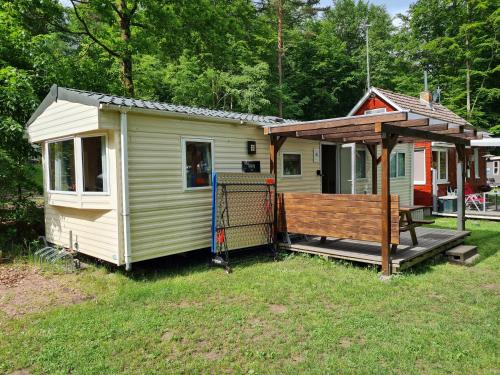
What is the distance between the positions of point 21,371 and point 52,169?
4.93 meters

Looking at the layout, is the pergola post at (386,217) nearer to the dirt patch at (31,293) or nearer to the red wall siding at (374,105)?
the dirt patch at (31,293)

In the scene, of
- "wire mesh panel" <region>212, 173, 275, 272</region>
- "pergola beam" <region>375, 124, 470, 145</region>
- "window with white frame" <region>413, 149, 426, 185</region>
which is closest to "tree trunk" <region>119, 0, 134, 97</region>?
"wire mesh panel" <region>212, 173, 275, 272</region>

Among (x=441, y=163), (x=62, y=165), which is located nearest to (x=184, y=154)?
(x=62, y=165)

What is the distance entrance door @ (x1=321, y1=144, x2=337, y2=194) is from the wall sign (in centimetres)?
330

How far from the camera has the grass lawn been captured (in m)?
3.27

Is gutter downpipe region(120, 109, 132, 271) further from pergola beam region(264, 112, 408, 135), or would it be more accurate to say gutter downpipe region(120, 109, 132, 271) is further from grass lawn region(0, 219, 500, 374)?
pergola beam region(264, 112, 408, 135)

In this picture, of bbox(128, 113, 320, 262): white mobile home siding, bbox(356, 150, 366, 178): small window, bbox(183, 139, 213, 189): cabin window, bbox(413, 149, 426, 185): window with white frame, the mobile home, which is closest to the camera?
the mobile home

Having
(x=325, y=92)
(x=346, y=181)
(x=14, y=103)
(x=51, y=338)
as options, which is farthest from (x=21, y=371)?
(x=325, y=92)

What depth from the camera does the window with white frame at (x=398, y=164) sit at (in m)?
12.4

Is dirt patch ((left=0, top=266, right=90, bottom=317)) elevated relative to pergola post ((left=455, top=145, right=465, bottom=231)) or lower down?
lower down

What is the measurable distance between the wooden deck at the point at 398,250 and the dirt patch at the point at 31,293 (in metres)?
3.89

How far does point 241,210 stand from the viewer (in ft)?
22.0

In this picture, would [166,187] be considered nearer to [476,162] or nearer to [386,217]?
[386,217]

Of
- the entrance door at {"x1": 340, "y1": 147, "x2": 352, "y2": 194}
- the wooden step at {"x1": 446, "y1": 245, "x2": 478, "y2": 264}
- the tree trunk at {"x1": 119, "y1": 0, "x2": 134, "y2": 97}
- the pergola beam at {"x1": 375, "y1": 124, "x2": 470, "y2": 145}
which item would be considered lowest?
the wooden step at {"x1": 446, "y1": 245, "x2": 478, "y2": 264}
